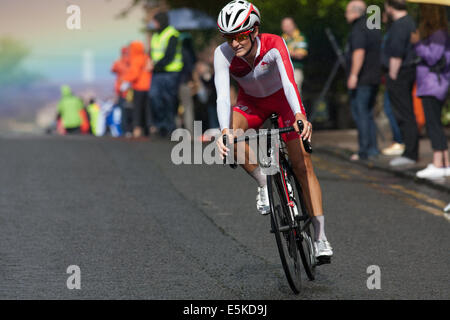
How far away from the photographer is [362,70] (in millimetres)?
14391

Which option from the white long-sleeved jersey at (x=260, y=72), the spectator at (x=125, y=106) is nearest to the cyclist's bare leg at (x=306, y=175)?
the white long-sleeved jersey at (x=260, y=72)

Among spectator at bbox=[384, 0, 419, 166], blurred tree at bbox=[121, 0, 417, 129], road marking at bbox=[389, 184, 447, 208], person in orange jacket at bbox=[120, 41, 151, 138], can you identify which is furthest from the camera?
blurred tree at bbox=[121, 0, 417, 129]

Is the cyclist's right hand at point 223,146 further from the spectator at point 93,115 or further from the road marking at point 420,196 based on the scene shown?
the spectator at point 93,115

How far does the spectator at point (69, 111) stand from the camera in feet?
92.3

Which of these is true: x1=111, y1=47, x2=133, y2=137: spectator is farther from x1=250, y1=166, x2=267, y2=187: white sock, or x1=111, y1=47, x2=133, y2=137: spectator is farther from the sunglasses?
the sunglasses

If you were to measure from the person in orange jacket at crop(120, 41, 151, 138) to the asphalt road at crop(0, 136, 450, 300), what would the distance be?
5.92 meters

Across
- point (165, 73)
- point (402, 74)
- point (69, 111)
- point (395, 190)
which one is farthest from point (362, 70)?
point (69, 111)

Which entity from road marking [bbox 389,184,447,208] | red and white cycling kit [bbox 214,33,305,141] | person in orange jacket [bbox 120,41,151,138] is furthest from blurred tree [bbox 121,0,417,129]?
red and white cycling kit [bbox 214,33,305,141]

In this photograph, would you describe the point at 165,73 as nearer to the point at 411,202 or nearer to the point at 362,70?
the point at 362,70

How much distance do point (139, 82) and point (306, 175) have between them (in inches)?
530

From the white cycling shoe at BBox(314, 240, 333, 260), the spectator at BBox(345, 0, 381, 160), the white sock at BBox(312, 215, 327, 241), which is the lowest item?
the white cycling shoe at BBox(314, 240, 333, 260)

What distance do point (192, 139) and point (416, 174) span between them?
25.0 ft

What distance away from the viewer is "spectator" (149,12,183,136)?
18375mm

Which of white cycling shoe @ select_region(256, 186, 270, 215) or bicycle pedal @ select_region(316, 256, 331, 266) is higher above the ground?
white cycling shoe @ select_region(256, 186, 270, 215)
